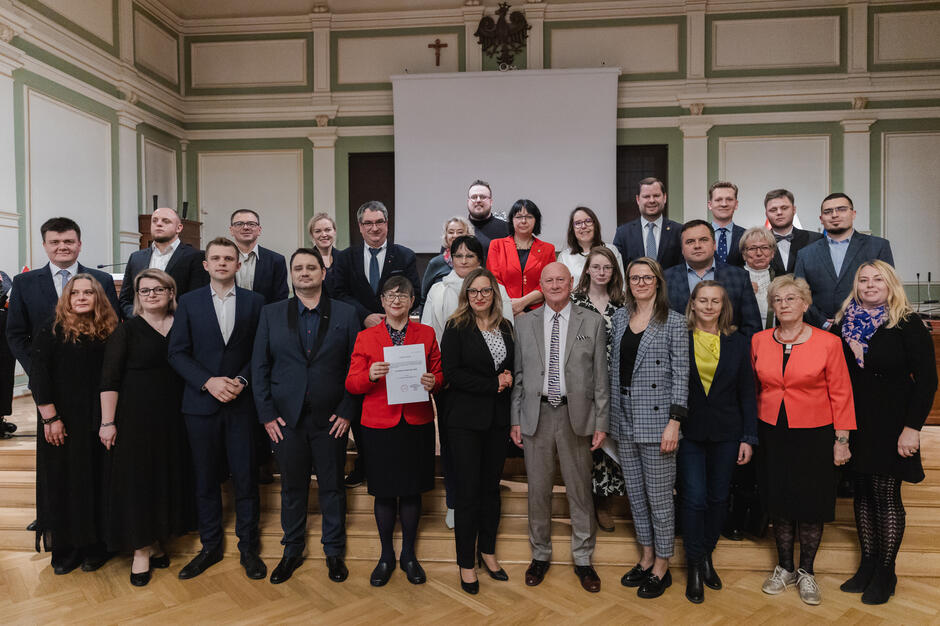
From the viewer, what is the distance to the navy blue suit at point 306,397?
2.71 m

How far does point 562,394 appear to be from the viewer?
8.61ft

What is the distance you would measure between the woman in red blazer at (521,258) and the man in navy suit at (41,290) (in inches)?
76.7

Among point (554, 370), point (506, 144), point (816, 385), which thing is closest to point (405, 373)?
point (554, 370)

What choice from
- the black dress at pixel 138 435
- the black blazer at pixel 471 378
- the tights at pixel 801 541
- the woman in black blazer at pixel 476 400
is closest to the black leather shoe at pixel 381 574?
the woman in black blazer at pixel 476 400

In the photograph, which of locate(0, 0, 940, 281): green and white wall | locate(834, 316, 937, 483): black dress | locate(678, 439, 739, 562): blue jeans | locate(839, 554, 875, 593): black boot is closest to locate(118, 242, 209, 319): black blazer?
locate(678, 439, 739, 562): blue jeans

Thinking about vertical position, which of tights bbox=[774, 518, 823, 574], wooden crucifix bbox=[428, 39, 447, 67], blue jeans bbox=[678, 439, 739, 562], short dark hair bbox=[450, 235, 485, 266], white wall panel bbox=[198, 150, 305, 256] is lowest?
tights bbox=[774, 518, 823, 574]

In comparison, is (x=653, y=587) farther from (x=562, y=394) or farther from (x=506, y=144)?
(x=506, y=144)

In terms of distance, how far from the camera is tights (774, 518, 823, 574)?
104 inches

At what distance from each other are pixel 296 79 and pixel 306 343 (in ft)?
21.0

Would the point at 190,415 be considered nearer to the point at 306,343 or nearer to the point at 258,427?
the point at 258,427

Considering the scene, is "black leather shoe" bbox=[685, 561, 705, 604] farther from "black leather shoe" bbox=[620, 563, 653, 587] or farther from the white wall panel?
the white wall panel

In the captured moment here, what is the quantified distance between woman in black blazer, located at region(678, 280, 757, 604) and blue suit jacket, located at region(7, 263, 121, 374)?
2766 mm

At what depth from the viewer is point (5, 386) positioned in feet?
13.6

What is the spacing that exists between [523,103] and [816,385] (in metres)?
5.91
